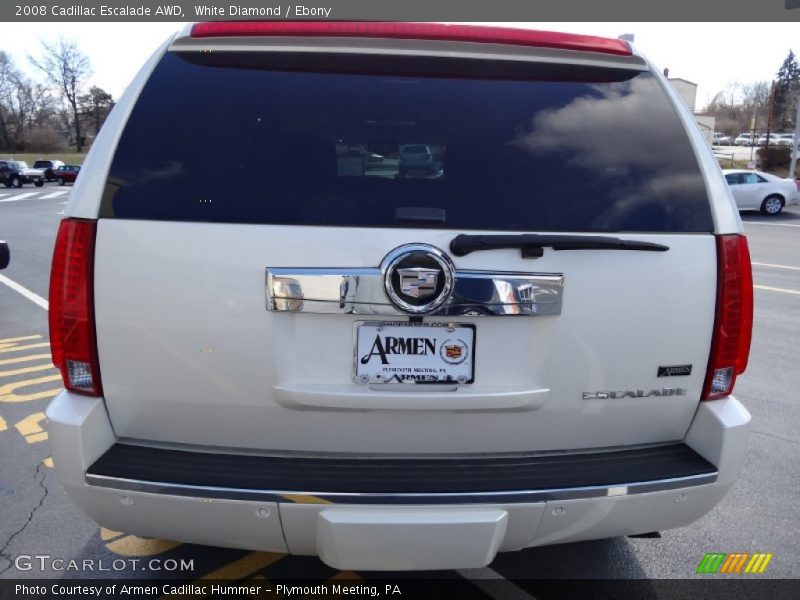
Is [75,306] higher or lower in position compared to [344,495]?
higher

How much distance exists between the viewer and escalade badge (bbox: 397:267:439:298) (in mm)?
1890

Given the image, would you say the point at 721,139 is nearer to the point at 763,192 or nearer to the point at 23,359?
the point at 763,192

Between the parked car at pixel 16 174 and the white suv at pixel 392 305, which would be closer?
the white suv at pixel 392 305

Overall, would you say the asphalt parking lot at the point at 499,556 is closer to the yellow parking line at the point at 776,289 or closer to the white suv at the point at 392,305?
the white suv at the point at 392,305

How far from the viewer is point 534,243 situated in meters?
1.93

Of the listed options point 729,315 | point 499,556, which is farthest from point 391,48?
point 499,556

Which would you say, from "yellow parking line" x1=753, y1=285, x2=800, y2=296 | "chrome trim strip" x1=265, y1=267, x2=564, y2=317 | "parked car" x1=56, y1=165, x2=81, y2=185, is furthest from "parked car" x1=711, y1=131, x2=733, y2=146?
"chrome trim strip" x1=265, y1=267, x2=564, y2=317

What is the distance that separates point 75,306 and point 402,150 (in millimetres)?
1159

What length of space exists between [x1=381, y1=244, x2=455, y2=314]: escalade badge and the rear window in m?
0.13

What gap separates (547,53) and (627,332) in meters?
0.96

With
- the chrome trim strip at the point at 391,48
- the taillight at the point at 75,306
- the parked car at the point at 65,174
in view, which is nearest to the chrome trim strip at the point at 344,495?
the taillight at the point at 75,306

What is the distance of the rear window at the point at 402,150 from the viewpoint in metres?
1.96

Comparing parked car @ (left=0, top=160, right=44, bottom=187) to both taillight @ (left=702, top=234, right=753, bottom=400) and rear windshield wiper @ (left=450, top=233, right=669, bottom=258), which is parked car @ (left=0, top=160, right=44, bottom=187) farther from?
taillight @ (left=702, top=234, right=753, bottom=400)

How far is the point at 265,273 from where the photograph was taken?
1.90 meters
